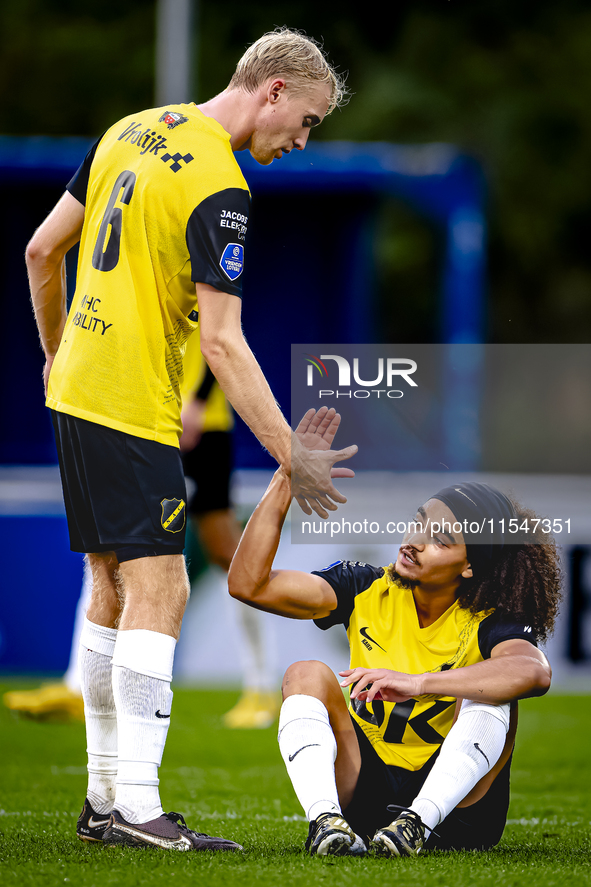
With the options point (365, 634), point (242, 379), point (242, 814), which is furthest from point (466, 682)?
point (242, 814)

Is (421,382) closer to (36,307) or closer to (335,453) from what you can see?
(335,453)

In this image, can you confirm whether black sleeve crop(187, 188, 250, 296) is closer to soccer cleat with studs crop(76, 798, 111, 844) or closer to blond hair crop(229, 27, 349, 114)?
blond hair crop(229, 27, 349, 114)

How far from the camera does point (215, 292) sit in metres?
2.58

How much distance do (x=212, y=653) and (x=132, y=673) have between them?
4120 mm

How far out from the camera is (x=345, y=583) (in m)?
2.84

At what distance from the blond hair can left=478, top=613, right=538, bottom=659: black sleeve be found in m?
1.34

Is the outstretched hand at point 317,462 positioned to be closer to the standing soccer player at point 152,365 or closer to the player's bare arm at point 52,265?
the standing soccer player at point 152,365

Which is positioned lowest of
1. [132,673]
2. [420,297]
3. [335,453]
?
[132,673]

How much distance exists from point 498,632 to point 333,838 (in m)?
0.63

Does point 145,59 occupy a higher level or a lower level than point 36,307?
higher

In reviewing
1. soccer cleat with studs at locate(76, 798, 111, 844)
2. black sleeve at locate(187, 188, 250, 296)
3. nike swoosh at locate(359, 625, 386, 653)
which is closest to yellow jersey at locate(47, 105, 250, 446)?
black sleeve at locate(187, 188, 250, 296)

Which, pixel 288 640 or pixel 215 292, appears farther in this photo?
pixel 288 640

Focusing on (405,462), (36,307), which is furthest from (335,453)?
(405,462)

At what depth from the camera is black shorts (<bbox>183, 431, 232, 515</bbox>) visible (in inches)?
217
